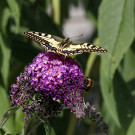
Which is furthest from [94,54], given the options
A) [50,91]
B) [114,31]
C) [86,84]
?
[50,91]

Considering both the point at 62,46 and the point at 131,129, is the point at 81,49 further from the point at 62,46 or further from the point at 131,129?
the point at 131,129

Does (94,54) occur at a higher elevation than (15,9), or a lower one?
lower

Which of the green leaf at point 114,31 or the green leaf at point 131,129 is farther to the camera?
the green leaf at point 131,129

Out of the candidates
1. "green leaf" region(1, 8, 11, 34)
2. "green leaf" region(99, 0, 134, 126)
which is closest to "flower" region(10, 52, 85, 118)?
"green leaf" region(99, 0, 134, 126)

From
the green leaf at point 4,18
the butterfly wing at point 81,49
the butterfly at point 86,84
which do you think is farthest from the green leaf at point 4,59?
the butterfly at point 86,84

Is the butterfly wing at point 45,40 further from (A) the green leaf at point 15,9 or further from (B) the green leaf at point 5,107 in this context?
(B) the green leaf at point 5,107
